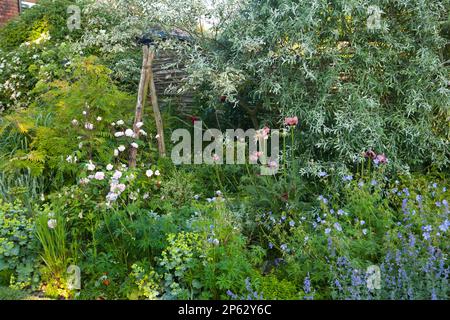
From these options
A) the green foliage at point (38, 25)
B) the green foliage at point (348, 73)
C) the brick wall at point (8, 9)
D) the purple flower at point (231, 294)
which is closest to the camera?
the purple flower at point (231, 294)

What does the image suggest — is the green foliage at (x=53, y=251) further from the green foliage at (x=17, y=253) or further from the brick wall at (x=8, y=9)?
the brick wall at (x=8, y=9)

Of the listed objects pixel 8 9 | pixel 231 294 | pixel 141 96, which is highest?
pixel 8 9

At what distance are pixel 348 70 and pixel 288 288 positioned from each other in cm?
283

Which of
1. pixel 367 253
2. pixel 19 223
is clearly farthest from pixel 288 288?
pixel 19 223

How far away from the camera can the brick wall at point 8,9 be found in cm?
1326

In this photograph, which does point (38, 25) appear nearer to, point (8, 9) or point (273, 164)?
point (8, 9)

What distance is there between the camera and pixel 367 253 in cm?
317

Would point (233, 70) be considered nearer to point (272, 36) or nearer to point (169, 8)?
point (272, 36)

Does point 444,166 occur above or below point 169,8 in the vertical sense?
below

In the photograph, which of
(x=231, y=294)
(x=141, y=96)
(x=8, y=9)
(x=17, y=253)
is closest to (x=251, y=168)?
(x=141, y=96)

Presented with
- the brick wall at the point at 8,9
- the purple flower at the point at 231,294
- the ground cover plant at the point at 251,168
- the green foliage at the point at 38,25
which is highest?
the brick wall at the point at 8,9

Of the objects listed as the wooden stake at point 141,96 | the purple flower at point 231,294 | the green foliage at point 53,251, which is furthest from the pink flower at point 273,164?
the green foliage at point 53,251

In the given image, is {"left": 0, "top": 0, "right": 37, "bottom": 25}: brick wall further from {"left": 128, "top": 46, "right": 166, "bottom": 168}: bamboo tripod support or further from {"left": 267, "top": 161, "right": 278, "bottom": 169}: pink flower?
{"left": 267, "top": 161, "right": 278, "bottom": 169}: pink flower

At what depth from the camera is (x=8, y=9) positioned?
1343 centimetres
